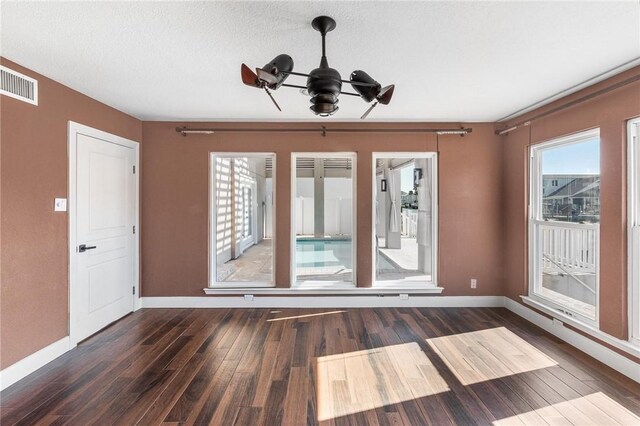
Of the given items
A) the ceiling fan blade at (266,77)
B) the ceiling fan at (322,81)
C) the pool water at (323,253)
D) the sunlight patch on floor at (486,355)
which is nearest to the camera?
the ceiling fan blade at (266,77)

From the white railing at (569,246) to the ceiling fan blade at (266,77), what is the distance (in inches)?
125

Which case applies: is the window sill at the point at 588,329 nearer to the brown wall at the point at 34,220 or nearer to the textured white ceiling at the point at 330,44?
the textured white ceiling at the point at 330,44

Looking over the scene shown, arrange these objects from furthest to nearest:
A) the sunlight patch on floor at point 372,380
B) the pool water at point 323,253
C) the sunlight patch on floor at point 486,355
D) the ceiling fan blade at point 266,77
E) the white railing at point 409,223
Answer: the white railing at point 409,223
the pool water at point 323,253
the sunlight patch on floor at point 486,355
the sunlight patch on floor at point 372,380
the ceiling fan blade at point 266,77

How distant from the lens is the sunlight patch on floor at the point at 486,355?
2527 millimetres

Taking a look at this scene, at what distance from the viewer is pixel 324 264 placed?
4547 mm

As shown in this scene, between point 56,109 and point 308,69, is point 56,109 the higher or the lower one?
the lower one

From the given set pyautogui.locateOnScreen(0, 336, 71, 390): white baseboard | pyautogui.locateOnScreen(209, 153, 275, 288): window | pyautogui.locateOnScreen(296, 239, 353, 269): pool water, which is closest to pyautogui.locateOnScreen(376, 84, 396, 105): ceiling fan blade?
pyautogui.locateOnScreen(209, 153, 275, 288): window

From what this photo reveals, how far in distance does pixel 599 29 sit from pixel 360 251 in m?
3.08

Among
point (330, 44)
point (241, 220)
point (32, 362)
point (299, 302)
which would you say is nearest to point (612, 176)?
point (330, 44)

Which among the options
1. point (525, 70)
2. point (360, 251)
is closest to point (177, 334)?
point (360, 251)

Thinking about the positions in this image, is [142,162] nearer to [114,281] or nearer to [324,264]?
[114,281]

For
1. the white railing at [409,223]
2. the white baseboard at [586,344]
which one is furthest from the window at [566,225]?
the white railing at [409,223]

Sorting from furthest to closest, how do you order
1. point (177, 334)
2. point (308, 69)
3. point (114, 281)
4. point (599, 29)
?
point (114, 281) → point (177, 334) → point (308, 69) → point (599, 29)

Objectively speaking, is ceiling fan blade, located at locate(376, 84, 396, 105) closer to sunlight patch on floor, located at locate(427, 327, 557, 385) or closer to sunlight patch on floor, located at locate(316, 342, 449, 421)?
sunlight patch on floor, located at locate(316, 342, 449, 421)
